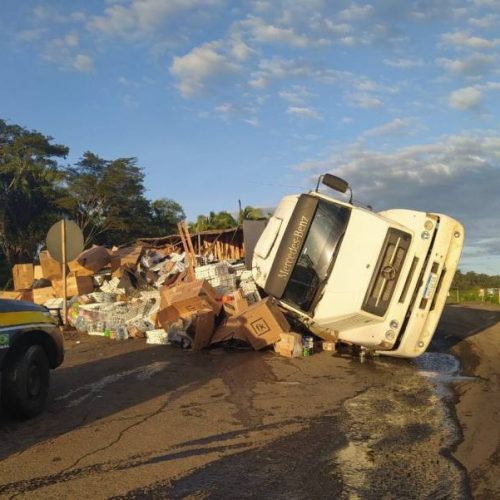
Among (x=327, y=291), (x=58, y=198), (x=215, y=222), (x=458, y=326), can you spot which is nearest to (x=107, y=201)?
(x=58, y=198)

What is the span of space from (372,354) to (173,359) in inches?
138

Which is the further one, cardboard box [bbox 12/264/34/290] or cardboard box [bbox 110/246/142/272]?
cardboard box [bbox 12/264/34/290]

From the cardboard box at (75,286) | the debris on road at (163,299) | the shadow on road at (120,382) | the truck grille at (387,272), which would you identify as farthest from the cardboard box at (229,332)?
the cardboard box at (75,286)

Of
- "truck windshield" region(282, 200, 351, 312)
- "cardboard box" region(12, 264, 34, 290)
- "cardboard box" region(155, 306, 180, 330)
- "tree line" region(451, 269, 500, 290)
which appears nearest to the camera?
"truck windshield" region(282, 200, 351, 312)

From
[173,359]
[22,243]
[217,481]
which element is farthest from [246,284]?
[22,243]

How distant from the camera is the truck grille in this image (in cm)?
852

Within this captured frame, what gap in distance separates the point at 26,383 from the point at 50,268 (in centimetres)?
1116

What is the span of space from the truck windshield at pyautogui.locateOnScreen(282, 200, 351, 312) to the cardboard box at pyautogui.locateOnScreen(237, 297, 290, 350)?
0.84 m

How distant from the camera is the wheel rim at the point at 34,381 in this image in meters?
6.08

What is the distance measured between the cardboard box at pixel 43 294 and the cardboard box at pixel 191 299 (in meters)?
5.29

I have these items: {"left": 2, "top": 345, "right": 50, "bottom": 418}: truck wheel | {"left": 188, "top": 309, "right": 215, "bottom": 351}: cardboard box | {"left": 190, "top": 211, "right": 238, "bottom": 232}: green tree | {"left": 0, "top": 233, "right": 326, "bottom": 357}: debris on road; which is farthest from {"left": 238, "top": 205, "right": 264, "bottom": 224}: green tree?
{"left": 2, "top": 345, "right": 50, "bottom": 418}: truck wheel

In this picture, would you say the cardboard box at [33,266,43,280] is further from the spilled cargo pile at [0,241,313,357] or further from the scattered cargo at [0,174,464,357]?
the scattered cargo at [0,174,464,357]

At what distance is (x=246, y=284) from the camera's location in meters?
13.0

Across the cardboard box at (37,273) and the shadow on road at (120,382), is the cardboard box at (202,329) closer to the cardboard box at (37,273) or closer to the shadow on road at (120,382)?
the shadow on road at (120,382)
